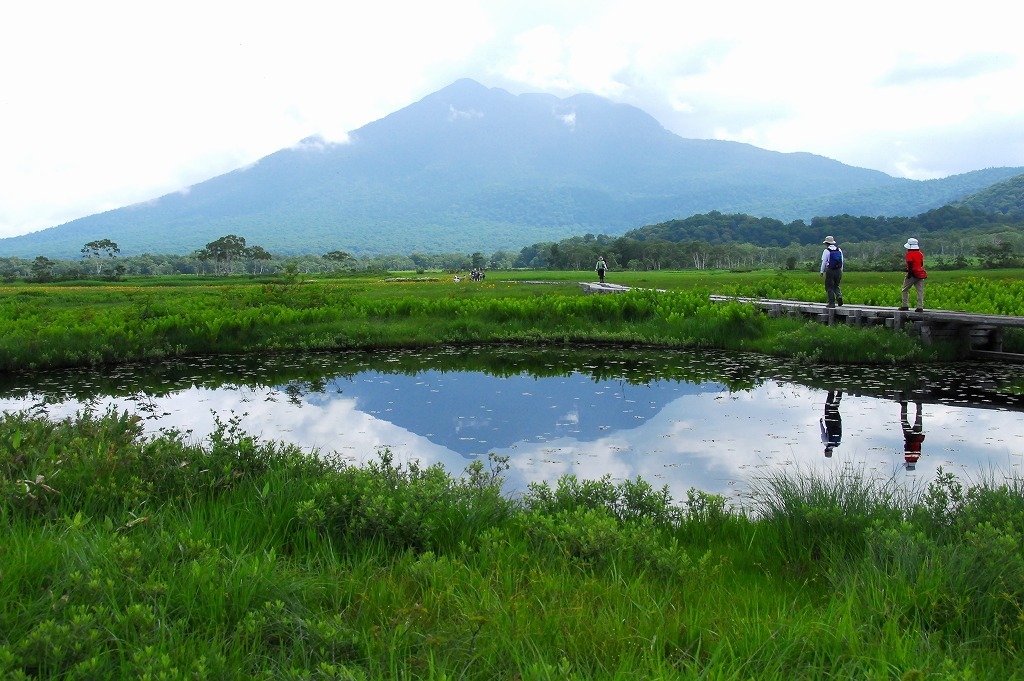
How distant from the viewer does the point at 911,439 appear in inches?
440

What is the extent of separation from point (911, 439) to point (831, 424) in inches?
53.1

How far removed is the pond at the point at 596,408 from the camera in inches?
401

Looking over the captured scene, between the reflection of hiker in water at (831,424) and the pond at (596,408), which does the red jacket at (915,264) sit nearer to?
the pond at (596,408)

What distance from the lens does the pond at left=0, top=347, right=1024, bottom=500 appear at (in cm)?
1018

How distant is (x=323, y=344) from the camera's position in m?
22.0

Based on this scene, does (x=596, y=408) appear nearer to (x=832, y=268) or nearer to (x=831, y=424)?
(x=831, y=424)

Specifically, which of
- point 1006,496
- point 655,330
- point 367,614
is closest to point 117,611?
point 367,614

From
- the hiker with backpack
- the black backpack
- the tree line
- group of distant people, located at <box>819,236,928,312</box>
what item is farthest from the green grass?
the tree line

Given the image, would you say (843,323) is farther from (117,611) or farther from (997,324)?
(117,611)

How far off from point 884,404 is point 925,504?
790cm

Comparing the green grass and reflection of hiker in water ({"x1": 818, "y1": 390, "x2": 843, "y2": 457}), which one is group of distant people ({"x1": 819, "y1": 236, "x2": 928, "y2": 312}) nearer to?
the green grass

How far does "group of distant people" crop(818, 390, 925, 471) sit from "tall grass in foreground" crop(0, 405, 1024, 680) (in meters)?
3.90

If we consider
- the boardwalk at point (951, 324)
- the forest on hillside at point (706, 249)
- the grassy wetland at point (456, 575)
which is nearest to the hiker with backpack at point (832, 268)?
the boardwalk at point (951, 324)

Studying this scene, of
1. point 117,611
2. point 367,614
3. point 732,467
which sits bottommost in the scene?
point 732,467
